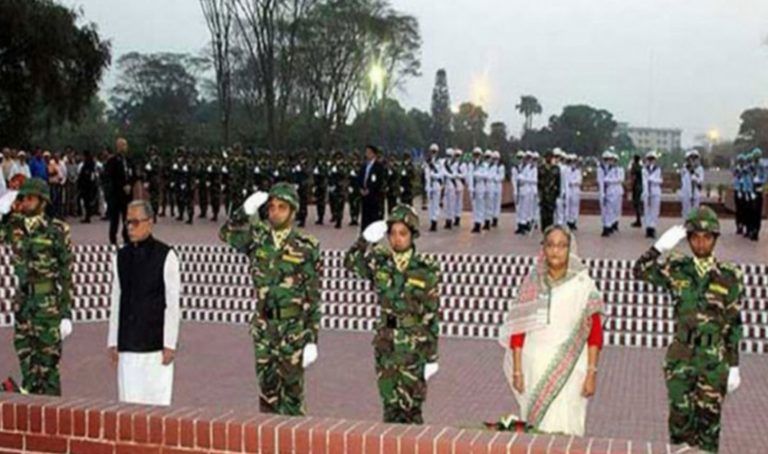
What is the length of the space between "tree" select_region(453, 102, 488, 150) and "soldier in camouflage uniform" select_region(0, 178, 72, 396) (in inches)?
2336

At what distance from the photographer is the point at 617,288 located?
1212cm

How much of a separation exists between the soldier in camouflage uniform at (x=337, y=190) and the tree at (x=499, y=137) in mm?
44064

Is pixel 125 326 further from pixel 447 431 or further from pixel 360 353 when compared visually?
pixel 360 353

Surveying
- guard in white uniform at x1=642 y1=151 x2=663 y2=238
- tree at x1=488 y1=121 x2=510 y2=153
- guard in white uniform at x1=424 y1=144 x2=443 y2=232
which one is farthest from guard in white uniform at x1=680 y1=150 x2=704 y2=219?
tree at x1=488 y1=121 x2=510 y2=153

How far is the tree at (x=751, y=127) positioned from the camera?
7242cm

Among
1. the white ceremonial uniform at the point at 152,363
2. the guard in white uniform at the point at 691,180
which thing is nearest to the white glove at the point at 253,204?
the white ceremonial uniform at the point at 152,363

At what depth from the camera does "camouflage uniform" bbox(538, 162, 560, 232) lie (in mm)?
17781

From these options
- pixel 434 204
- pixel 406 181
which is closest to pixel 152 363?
pixel 434 204

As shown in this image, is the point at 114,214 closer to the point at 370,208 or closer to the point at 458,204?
the point at 370,208

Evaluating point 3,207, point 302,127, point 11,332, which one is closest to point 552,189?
point 11,332

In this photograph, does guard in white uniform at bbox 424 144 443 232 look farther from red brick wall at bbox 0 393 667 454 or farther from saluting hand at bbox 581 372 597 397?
red brick wall at bbox 0 393 667 454

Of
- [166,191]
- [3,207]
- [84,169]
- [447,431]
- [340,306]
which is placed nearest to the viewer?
[447,431]

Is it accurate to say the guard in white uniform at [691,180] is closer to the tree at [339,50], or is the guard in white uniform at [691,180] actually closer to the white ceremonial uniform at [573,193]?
the white ceremonial uniform at [573,193]

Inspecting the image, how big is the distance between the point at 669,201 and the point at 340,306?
22198 mm
